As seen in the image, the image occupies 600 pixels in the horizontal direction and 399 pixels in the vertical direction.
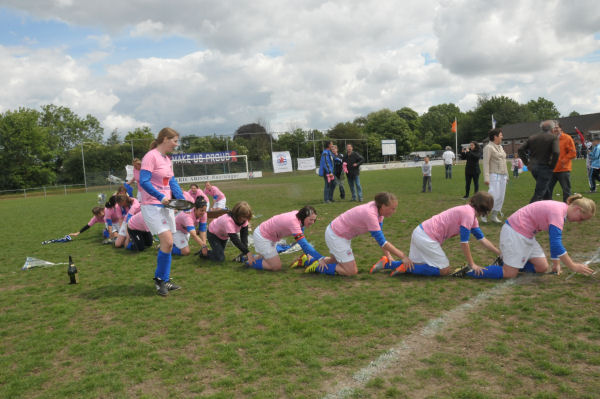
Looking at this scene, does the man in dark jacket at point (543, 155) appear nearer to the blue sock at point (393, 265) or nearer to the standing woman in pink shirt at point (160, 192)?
the blue sock at point (393, 265)

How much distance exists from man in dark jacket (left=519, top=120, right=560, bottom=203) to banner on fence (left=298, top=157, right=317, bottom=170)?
36500 mm

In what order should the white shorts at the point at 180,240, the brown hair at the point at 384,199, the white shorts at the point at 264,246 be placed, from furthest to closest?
the white shorts at the point at 180,240, the white shorts at the point at 264,246, the brown hair at the point at 384,199

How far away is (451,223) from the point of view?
5359mm

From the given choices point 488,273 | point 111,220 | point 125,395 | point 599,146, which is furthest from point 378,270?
point 599,146

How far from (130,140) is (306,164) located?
62.5 feet

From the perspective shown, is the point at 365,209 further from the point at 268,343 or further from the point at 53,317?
the point at 53,317

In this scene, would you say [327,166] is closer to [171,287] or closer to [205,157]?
[171,287]

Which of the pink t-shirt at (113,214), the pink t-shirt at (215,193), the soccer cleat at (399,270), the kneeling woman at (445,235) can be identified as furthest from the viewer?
the pink t-shirt at (215,193)

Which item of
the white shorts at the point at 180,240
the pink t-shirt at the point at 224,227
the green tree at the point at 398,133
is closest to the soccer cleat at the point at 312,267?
the pink t-shirt at the point at 224,227

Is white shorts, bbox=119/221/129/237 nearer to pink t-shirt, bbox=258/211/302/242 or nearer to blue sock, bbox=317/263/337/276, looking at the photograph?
pink t-shirt, bbox=258/211/302/242

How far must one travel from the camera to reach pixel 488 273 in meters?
5.29

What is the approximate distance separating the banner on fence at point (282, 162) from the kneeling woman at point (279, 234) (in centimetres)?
3648

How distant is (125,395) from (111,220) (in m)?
7.98

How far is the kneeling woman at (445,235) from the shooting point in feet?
17.1
